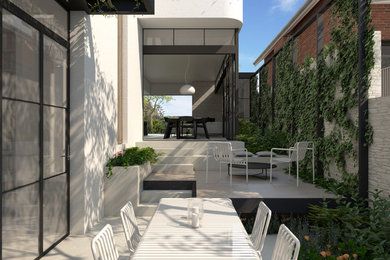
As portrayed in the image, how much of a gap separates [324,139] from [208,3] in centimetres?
458

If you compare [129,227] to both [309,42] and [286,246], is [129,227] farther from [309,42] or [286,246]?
[309,42]

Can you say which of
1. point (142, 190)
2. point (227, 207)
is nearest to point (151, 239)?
point (227, 207)

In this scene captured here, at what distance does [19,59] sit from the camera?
2719 mm

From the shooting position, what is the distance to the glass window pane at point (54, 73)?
327cm

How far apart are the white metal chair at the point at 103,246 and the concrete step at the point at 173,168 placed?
4.69m

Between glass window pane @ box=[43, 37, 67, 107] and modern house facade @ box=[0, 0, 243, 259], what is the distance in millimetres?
12

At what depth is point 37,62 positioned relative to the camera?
3064 mm

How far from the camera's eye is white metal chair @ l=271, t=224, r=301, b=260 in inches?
62.2

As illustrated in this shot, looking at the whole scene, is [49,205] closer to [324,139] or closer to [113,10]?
[113,10]

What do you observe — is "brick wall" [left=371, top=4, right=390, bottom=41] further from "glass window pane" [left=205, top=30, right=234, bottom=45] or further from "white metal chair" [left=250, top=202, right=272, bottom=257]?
"white metal chair" [left=250, top=202, right=272, bottom=257]

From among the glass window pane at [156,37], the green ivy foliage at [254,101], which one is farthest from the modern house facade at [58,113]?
the green ivy foliage at [254,101]

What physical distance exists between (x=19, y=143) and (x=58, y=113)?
935 mm

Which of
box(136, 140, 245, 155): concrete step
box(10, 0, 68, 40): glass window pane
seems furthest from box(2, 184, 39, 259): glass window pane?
box(136, 140, 245, 155): concrete step

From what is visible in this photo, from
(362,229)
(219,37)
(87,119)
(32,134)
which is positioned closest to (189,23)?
(219,37)
